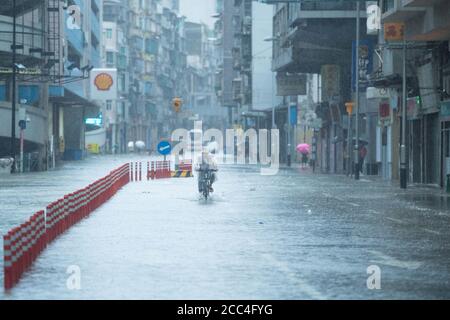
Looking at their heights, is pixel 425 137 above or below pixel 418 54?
below

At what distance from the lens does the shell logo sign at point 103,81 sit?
119550 mm

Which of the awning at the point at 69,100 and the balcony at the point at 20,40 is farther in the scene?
the awning at the point at 69,100

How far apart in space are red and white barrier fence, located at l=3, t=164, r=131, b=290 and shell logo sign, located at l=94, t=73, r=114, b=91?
3298 inches

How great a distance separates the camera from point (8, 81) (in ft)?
259

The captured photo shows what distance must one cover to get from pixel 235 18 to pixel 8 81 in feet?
270

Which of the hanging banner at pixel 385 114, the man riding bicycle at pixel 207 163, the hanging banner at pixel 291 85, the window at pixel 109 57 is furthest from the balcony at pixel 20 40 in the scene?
the window at pixel 109 57

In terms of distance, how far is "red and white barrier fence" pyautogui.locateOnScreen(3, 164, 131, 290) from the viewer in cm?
1489

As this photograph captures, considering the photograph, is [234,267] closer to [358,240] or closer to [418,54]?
[358,240]

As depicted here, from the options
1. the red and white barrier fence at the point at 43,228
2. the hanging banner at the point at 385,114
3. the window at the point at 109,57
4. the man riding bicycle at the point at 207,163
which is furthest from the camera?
the window at the point at 109,57

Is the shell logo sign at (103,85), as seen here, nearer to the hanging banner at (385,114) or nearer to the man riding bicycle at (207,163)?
the hanging banner at (385,114)

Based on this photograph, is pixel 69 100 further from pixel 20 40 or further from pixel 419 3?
pixel 419 3

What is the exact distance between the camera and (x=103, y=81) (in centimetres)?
12312

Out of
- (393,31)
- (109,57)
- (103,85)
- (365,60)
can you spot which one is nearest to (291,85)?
(365,60)
